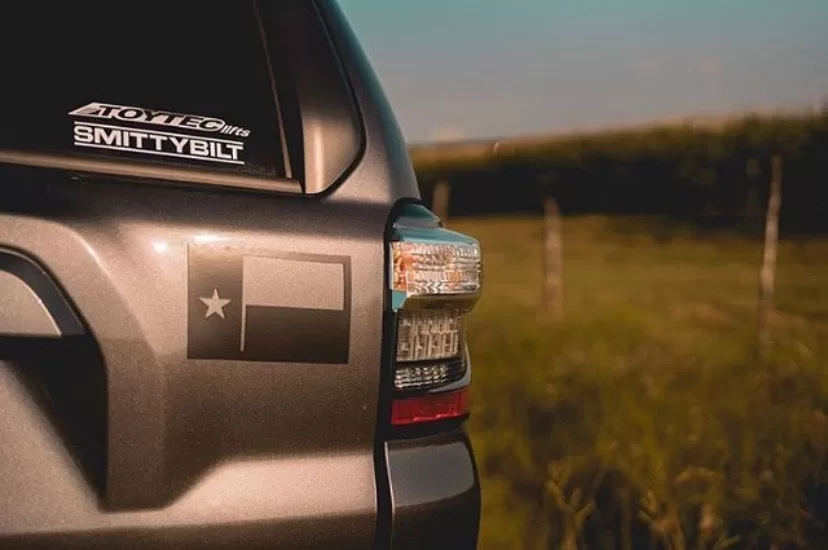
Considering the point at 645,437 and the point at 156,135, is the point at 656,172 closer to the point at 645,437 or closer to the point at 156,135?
the point at 645,437

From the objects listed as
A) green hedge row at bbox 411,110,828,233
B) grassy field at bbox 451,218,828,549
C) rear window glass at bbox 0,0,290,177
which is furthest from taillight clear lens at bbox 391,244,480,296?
green hedge row at bbox 411,110,828,233

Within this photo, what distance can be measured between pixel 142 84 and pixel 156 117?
71mm

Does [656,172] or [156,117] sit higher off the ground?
[156,117]

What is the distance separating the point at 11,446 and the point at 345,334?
55 cm

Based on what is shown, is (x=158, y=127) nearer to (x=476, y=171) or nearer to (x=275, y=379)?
(x=275, y=379)

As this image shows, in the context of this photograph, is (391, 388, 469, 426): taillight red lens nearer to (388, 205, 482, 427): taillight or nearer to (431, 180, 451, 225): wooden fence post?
(388, 205, 482, 427): taillight

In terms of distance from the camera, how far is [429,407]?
1.97 meters

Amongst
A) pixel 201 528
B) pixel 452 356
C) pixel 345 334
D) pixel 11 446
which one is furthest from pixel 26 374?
pixel 452 356

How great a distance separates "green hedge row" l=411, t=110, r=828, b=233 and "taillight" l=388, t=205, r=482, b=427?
25952 millimetres

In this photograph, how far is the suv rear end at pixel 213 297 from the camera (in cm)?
160

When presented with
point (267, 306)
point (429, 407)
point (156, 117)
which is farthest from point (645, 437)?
point (156, 117)

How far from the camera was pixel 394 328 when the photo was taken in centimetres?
185

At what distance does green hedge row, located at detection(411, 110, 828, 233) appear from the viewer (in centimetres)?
2962

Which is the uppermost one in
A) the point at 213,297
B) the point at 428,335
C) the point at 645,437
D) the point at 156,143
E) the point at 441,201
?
the point at 156,143
